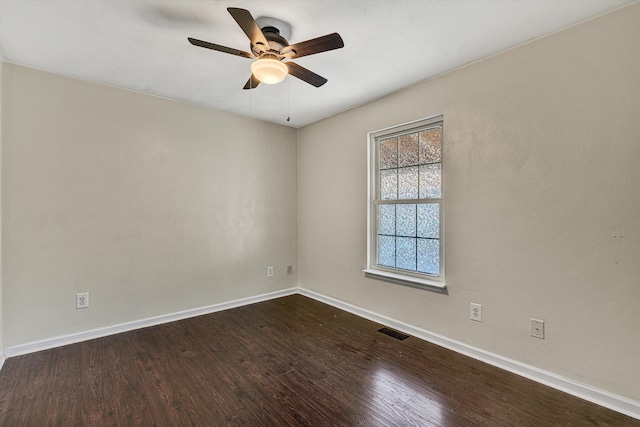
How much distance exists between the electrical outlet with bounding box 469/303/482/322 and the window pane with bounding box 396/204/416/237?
2.66 ft

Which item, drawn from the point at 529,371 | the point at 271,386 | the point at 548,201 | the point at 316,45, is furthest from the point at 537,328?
the point at 316,45

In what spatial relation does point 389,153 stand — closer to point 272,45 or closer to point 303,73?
point 303,73

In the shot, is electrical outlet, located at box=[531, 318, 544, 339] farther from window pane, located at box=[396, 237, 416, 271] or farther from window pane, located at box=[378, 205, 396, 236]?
window pane, located at box=[378, 205, 396, 236]

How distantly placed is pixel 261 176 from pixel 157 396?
8.48 ft

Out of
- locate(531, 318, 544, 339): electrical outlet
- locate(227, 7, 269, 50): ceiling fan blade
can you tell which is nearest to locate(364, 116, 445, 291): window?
locate(531, 318, 544, 339): electrical outlet

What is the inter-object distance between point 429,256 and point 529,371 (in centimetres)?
108

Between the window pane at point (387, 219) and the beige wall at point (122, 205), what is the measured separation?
1.49 m

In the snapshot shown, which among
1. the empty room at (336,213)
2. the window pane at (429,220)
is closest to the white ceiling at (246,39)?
the empty room at (336,213)

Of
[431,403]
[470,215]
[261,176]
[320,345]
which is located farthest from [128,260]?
[470,215]

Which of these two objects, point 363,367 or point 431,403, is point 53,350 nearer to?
point 363,367

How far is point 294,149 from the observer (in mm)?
4219

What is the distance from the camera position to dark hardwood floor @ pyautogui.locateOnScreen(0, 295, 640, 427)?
171 cm

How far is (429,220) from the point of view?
278 centimetres

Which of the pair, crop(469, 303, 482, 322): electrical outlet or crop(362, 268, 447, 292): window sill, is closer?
crop(469, 303, 482, 322): electrical outlet
